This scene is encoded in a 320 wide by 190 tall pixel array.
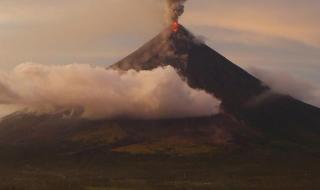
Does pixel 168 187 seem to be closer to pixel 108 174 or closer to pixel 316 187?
pixel 316 187

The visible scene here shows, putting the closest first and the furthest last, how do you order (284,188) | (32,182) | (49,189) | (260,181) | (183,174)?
(49,189) → (284,188) → (32,182) → (260,181) → (183,174)

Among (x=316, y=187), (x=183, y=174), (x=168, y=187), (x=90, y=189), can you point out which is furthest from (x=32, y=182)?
(x=316, y=187)

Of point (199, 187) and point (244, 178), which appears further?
point (244, 178)

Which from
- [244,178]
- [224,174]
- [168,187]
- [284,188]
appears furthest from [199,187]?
[224,174]

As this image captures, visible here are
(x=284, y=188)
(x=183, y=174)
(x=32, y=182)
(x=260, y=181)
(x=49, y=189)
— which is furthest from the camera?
(x=183, y=174)

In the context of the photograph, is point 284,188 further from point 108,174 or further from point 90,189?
point 108,174

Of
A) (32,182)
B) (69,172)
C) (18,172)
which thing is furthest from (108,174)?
(32,182)

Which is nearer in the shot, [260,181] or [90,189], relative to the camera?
[90,189]

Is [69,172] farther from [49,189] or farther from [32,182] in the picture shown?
[49,189]
